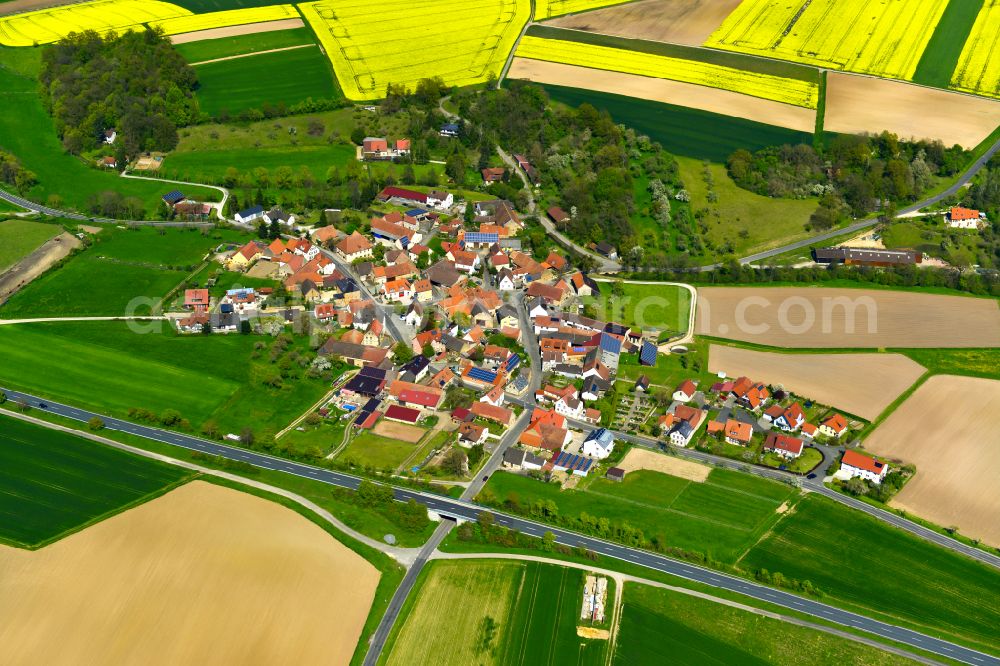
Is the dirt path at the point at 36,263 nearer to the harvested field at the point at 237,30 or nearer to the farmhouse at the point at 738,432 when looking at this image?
the harvested field at the point at 237,30

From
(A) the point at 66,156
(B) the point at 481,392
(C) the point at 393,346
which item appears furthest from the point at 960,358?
(A) the point at 66,156

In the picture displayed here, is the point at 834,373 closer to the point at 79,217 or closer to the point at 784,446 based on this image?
the point at 784,446

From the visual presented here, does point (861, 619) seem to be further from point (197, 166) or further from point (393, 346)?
point (197, 166)

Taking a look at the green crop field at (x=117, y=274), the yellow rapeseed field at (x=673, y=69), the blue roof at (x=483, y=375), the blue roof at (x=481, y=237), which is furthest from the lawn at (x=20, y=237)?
the yellow rapeseed field at (x=673, y=69)

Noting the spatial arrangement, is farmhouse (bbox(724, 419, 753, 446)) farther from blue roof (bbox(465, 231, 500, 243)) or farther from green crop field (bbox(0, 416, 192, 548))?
green crop field (bbox(0, 416, 192, 548))

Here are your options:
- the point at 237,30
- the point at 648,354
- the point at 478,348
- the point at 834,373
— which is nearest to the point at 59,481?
the point at 478,348

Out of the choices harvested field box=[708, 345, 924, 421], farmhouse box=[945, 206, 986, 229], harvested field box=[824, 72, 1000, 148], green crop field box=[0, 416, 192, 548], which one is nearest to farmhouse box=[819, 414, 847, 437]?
harvested field box=[708, 345, 924, 421]
